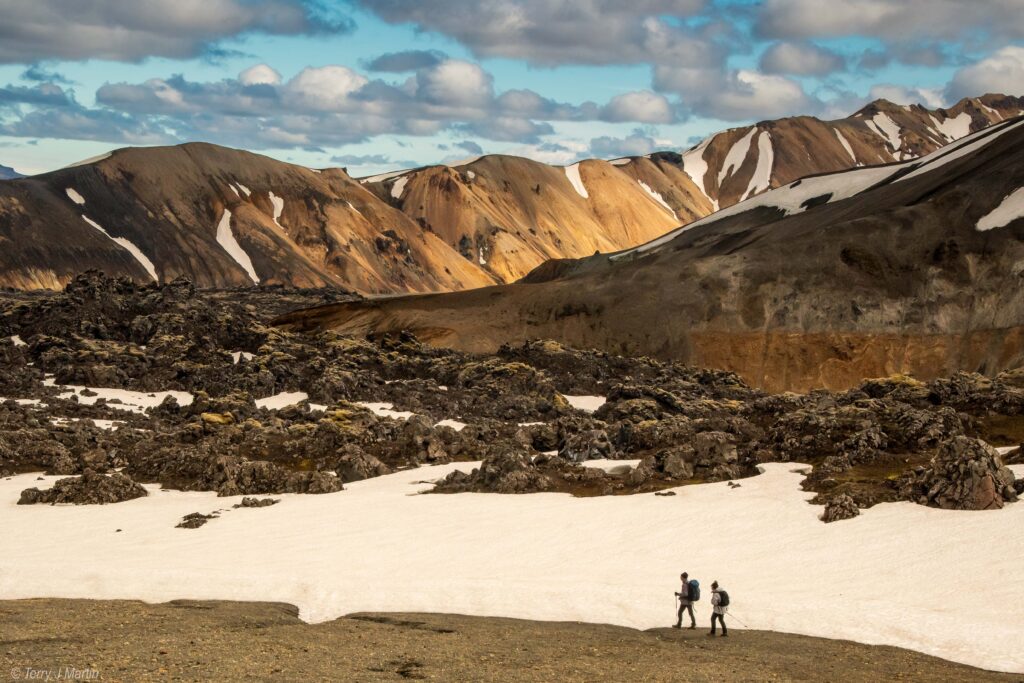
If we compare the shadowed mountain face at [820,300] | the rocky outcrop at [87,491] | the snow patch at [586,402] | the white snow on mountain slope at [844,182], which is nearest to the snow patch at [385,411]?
the snow patch at [586,402]

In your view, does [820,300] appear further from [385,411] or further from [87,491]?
[87,491]

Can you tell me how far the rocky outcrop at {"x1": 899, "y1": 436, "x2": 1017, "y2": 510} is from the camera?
37500 millimetres

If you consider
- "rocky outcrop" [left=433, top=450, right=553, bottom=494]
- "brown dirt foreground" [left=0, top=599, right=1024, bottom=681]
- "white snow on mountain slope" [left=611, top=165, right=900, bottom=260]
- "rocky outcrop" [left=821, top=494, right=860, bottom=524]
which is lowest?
"brown dirt foreground" [left=0, top=599, right=1024, bottom=681]

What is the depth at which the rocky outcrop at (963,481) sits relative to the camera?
37500 millimetres

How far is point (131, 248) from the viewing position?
617 feet

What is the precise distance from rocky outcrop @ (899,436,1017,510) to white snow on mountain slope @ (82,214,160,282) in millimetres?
161415

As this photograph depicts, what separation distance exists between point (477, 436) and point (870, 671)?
3828cm

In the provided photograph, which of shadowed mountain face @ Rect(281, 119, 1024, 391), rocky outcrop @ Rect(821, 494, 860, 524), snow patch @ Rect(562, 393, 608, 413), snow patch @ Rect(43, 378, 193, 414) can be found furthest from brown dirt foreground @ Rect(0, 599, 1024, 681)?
shadowed mountain face @ Rect(281, 119, 1024, 391)

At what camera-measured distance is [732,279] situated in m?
97.1

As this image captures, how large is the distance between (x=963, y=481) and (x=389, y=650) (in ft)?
72.6

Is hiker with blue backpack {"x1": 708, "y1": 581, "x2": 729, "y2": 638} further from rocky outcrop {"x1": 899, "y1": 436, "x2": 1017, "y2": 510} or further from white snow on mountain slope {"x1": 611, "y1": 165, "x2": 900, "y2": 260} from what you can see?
white snow on mountain slope {"x1": 611, "y1": 165, "x2": 900, "y2": 260}

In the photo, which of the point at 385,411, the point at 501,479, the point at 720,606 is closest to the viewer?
the point at 720,606

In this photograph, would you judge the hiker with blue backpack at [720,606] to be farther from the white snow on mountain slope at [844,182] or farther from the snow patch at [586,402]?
the white snow on mountain slope at [844,182]

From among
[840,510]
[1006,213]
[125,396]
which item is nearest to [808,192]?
[1006,213]
